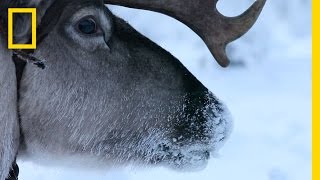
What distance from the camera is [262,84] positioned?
7.77ft

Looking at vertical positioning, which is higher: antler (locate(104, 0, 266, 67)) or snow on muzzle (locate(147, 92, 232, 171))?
antler (locate(104, 0, 266, 67))

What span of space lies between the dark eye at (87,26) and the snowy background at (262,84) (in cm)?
36

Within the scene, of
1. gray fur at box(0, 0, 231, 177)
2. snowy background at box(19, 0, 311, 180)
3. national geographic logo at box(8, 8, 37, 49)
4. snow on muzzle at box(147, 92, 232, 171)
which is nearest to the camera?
national geographic logo at box(8, 8, 37, 49)

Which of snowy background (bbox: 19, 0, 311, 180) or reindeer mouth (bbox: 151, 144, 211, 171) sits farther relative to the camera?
snowy background (bbox: 19, 0, 311, 180)

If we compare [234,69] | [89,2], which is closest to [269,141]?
[234,69]

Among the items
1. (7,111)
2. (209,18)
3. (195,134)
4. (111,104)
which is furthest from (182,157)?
(7,111)

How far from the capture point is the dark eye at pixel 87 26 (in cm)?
175

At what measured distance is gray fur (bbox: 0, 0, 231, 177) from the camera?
176 cm

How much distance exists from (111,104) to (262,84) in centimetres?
74

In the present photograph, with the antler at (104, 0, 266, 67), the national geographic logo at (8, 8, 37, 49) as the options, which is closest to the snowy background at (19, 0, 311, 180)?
the antler at (104, 0, 266, 67)

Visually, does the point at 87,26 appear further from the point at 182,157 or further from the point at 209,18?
the point at 182,157

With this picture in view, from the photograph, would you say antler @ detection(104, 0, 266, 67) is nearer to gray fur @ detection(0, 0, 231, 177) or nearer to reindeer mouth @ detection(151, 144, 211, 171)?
gray fur @ detection(0, 0, 231, 177)

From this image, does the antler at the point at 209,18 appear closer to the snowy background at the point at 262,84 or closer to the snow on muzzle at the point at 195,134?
the snow on muzzle at the point at 195,134

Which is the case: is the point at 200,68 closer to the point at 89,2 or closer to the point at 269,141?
the point at 269,141
